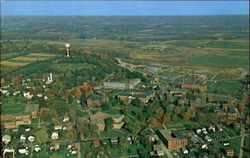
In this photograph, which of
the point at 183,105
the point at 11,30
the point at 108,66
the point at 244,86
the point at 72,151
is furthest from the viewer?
the point at 11,30

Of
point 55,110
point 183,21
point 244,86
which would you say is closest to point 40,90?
point 55,110

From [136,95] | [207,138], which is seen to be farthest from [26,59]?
[207,138]

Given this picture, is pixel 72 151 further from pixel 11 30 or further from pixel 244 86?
pixel 11 30

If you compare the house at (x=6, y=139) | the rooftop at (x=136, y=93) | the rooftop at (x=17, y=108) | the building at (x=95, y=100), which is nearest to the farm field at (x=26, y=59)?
the rooftop at (x=17, y=108)

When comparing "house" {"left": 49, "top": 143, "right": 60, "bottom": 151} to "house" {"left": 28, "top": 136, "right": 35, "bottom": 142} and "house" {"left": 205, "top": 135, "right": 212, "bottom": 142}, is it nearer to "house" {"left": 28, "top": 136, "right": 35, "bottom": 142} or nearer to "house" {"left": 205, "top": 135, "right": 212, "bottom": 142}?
"house" {"left": 28, "top": 136, "right": 35, "bottom": 142}

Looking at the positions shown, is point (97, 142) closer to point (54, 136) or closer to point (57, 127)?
point (54, 136)

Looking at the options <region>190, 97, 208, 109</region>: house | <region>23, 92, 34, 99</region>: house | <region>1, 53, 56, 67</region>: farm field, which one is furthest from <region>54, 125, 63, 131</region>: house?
<region>1, 53, 56, 67</region>: farm field
